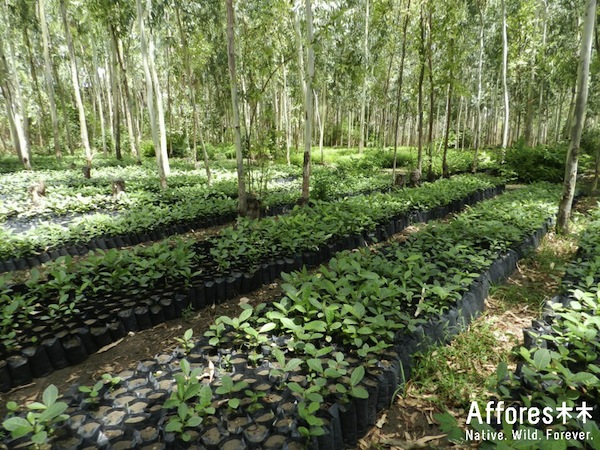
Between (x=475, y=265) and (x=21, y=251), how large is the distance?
6.36m

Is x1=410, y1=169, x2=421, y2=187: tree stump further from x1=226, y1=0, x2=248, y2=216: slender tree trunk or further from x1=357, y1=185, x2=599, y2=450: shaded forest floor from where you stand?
x1=357, y1=185, x2=599, y2=450: shaded forest floor

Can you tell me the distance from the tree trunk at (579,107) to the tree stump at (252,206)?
5660mm

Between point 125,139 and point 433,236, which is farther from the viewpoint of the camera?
point 125,139

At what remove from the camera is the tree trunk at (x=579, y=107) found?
16.7ft

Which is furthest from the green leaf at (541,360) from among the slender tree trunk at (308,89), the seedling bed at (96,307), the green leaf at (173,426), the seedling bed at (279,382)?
the slender tree trunk at (308,89)

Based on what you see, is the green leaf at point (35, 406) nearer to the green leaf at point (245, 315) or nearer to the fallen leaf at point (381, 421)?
the green leaf at point (245, 315)

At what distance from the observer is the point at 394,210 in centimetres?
680

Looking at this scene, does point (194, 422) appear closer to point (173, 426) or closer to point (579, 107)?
point (173, 426)

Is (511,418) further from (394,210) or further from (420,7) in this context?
(420,7)

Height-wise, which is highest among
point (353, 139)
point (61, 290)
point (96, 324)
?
point (353, 139)

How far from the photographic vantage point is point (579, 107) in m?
5.28

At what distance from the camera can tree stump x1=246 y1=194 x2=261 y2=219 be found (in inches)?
269

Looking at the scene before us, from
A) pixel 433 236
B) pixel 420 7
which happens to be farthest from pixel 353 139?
pixel 433 236

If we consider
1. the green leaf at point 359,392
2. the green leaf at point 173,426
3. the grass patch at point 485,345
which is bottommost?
the grass patch at point 485,345
